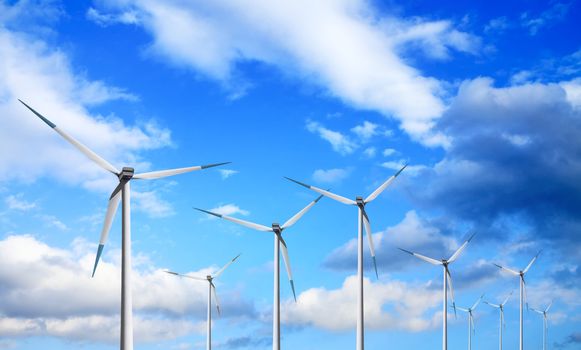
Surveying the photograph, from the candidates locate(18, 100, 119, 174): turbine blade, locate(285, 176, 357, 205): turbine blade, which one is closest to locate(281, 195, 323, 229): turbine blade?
locate(285, 176, 357, 205): turbine blade

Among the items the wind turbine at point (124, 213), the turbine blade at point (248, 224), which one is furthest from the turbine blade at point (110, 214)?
the turbine blade at point (248, 224)

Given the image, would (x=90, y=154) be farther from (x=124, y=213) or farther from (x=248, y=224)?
(x=248, y=224)

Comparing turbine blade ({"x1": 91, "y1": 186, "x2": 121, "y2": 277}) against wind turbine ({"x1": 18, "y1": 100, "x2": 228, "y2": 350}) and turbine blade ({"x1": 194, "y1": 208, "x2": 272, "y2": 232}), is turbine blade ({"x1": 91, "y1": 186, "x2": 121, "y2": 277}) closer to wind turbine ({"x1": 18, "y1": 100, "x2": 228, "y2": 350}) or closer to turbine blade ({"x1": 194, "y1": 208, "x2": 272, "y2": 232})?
wind turbine ({"x1": 18, "y1": 100, "x2": 228, "y2": 350})

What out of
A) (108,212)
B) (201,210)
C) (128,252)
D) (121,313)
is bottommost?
(121,313)

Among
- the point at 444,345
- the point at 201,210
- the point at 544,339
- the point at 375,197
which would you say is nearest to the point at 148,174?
the point at 201,210

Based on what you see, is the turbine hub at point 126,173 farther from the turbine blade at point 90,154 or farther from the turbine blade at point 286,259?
the turbine blade at point 286,259

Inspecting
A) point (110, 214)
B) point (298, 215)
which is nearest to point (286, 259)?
point (298, 215)

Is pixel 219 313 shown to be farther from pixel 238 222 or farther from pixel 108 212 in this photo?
pixel 108 212

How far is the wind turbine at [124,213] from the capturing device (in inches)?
1826

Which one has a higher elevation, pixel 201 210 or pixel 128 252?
pixel 201 210

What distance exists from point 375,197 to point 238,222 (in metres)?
12.7

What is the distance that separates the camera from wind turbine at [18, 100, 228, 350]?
46.4 meters

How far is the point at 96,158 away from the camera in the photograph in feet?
169

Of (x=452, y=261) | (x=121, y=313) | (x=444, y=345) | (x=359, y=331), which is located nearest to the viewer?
(x=121, y=313)
